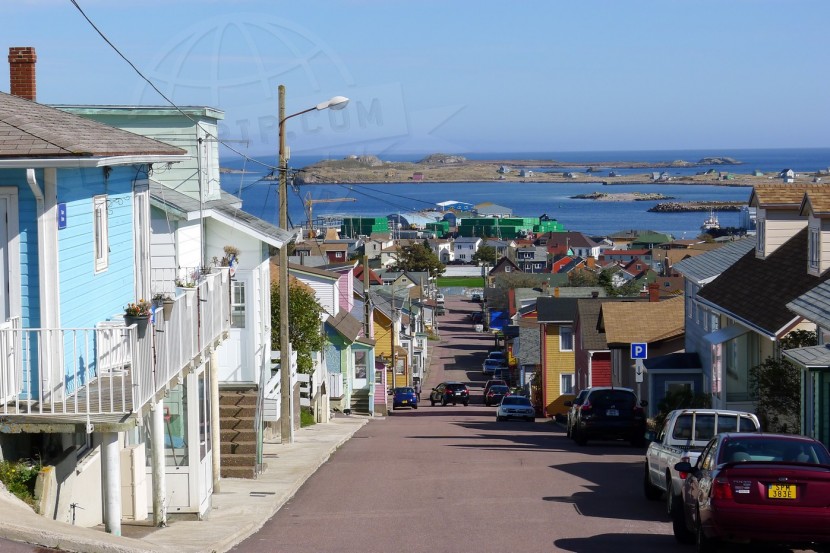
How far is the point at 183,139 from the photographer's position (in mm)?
26594

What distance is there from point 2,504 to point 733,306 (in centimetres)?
2316

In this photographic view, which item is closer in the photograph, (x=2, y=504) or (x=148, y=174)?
(x=2, y=504)

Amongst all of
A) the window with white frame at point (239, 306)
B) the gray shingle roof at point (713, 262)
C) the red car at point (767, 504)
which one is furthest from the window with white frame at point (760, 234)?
the red car at point (767, 504)

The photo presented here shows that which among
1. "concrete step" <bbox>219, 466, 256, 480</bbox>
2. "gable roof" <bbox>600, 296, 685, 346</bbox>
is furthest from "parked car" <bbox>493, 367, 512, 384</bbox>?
"concrete step" <bbox>219, 466, 256, 480</bbox>

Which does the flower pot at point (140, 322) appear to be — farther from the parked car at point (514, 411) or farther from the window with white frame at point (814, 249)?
the parked car at point (514, 411)

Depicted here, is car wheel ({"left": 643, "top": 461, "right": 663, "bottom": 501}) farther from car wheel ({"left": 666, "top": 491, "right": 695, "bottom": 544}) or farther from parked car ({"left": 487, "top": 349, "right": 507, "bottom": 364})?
parked car ({"left": 487, "top": 349, "right": 507, "bottom": 364})

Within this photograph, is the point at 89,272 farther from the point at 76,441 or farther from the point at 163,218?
the point at 163,218

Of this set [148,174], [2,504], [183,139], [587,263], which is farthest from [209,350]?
[587,263]

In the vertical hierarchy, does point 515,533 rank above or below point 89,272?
below

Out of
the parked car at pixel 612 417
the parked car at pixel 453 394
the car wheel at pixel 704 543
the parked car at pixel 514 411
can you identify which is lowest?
the parked car at pixel 453 394

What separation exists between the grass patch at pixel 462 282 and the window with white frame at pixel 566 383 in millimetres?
123807

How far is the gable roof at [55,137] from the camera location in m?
13.2

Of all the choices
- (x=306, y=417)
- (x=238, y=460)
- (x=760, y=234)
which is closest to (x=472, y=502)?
(x=238, y=460)

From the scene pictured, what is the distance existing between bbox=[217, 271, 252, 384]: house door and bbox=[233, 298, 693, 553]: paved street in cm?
309
